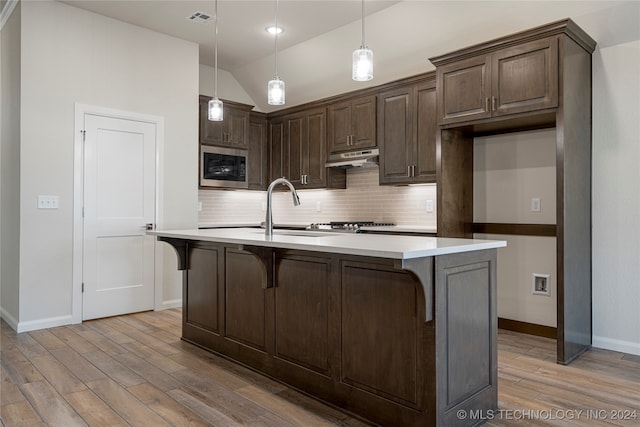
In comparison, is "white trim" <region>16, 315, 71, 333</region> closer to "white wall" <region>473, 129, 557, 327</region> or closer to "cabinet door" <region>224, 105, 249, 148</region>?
"cabinet door" <region>224, 105, 249, 148</region>

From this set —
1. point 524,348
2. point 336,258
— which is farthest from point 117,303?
point 524,348

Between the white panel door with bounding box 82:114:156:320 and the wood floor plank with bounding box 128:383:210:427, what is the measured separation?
207 centimetres

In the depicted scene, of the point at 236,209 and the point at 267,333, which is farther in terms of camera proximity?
the point at 236,209

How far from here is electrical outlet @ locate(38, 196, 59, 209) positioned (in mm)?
4043

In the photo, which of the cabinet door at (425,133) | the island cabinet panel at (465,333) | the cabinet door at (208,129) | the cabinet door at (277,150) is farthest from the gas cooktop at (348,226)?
the island cabinet panel at (465,333)

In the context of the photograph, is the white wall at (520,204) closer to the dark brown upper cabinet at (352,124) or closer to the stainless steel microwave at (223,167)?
the dark brown upper cabinet at (352,124)

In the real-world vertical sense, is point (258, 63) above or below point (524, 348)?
above

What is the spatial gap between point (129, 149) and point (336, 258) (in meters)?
3.20

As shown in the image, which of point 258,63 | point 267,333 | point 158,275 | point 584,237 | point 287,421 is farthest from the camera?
point 258,63

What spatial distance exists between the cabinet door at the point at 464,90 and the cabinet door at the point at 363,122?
124cm

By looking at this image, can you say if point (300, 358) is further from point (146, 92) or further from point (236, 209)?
point (236, 209)

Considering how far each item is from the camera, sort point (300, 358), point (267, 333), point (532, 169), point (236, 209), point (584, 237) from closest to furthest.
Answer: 1. point (300, 358)
2. point (267, 333)
3. point (584, 237)
4. point (532, 169)
5. point (236, 209)

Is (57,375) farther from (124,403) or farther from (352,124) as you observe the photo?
(352,124)

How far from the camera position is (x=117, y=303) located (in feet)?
15.0
